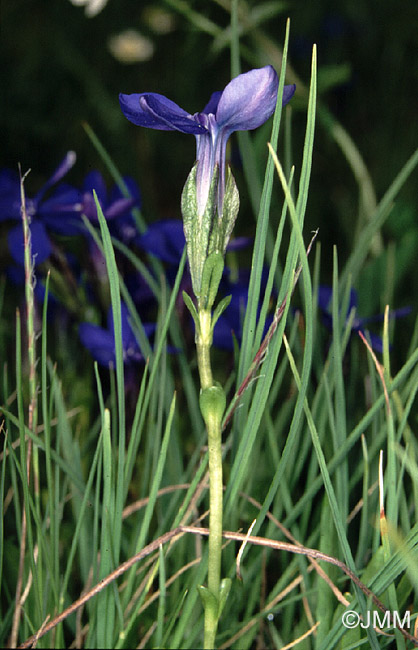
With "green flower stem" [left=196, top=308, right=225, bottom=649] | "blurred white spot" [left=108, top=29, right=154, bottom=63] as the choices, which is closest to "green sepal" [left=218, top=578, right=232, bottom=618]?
"green flower stem" [left=196, top=308, right=225, bottom=649]

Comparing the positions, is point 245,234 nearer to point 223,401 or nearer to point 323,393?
point 323,393

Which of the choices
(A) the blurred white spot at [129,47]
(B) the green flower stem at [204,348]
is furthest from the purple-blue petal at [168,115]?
(A) the blurred white spot at [129,47]

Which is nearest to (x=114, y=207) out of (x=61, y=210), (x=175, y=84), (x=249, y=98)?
(x=61, y=210)

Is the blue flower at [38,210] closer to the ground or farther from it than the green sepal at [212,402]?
farther from it

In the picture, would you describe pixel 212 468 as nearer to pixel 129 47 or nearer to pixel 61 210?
pixel 61 210

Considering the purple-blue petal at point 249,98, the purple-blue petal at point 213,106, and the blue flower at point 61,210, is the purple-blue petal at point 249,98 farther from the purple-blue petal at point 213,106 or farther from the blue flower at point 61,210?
→ the blue flower at point 61,210

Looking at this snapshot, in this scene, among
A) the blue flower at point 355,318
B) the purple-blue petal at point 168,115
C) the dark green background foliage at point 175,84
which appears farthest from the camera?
the dark green background foliage at point 175,84

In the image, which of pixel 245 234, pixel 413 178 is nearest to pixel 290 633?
pixel 245 234
